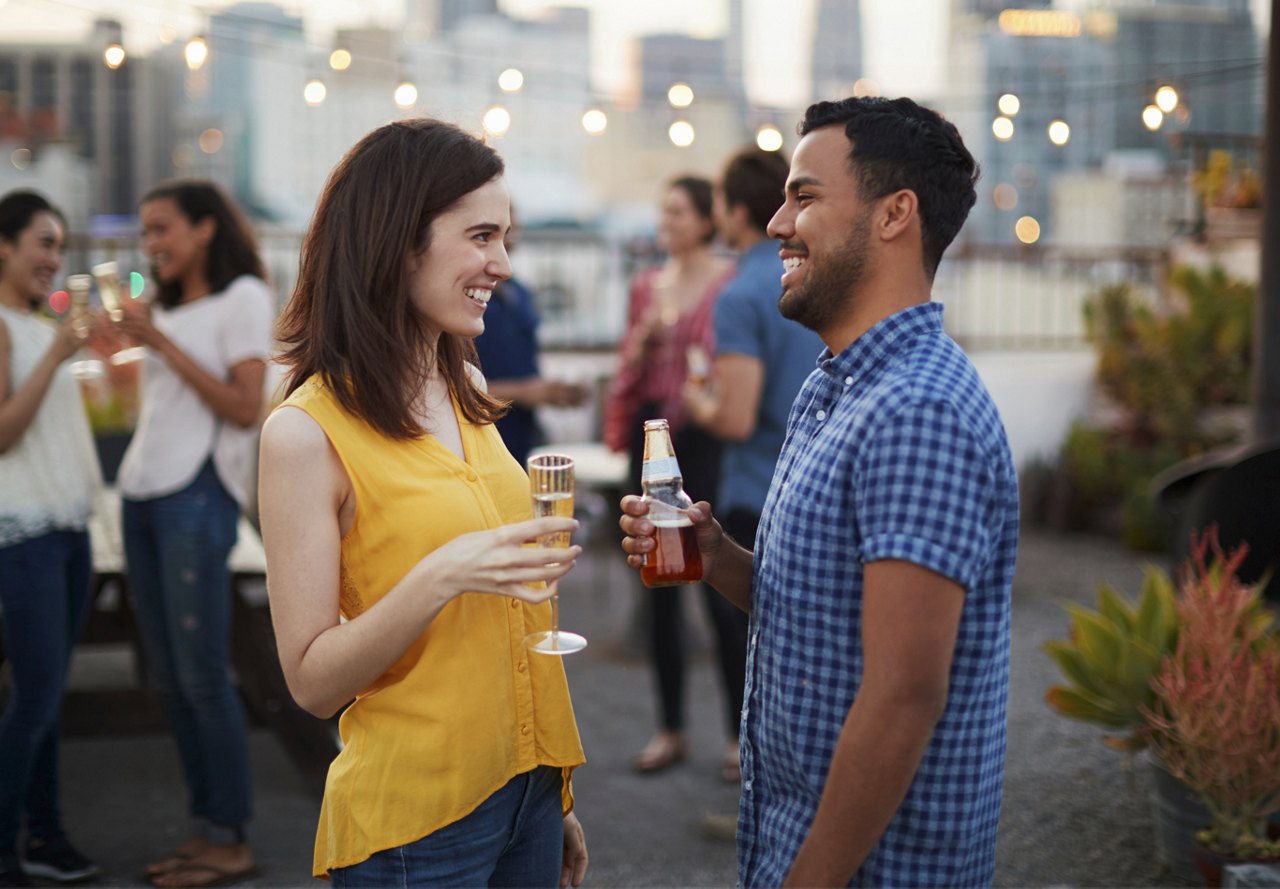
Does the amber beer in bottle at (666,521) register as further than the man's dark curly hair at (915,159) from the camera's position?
Yes

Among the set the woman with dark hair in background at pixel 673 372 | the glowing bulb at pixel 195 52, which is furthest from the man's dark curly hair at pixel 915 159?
the glowing bulb at pixel 195 52

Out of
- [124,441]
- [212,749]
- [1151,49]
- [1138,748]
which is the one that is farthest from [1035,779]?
[1151,49]

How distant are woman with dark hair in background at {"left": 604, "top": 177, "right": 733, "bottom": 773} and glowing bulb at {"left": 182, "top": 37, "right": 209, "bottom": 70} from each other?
2.33 meters

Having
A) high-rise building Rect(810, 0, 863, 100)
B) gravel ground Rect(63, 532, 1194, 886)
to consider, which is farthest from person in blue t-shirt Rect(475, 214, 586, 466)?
high-rise building Rect(810, 0, 863, 100)

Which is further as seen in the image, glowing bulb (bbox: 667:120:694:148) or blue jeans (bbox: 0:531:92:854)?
glowing bulb (bbox: 667:120:694:148)

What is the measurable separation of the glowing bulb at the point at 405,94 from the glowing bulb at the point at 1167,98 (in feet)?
12.0

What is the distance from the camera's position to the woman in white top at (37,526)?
345 centimetres

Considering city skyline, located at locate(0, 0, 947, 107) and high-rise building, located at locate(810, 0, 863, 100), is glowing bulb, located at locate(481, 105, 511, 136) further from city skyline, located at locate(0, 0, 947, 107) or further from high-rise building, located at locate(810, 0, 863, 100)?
high-rise building, located at locate(810, 0, 863, 100)

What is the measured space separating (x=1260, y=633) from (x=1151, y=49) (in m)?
6.95

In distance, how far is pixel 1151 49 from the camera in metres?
9.35

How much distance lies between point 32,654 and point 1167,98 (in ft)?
17.9

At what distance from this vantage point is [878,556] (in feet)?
4.88

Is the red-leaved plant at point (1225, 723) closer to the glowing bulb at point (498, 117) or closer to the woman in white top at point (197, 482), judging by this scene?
the woman in white top at point (197, 482)

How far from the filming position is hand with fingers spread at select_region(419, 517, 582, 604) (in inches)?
62.6
